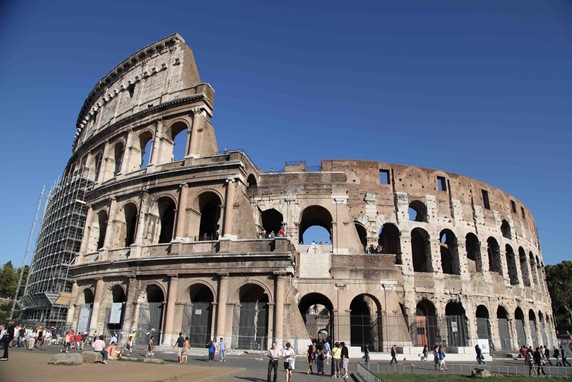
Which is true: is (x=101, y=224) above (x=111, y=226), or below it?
above

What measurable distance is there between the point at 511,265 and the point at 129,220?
2936 centimetres

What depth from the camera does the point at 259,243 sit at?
19.3 meters

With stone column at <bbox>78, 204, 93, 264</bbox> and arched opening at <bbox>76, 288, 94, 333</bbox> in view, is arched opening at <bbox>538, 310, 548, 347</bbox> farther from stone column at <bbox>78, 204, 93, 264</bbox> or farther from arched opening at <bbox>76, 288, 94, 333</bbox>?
stone column at <bbox>78, 204, 93, 264</bbox>

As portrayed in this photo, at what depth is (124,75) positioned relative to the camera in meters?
29.8

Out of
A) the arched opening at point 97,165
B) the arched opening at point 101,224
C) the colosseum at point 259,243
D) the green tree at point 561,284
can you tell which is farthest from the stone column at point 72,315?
the green tree at point 561,284

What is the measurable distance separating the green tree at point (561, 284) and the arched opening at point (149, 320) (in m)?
49.6

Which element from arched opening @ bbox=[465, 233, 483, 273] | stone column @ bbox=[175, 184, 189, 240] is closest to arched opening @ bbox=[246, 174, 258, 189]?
stone column @ bbox=[175, 184, 189, 240]

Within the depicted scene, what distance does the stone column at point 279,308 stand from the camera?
58.0ft

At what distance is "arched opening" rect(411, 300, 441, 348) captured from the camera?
23611 millimetres

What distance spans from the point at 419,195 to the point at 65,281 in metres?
25.8

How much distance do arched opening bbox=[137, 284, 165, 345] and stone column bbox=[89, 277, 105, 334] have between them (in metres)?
3.38

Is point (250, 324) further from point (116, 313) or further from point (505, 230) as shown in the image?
point (505, 230)

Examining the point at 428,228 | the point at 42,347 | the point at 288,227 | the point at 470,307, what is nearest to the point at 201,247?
the point at 288,227

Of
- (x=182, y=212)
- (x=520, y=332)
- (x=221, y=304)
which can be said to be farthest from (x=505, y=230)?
(x=182, y=212)
